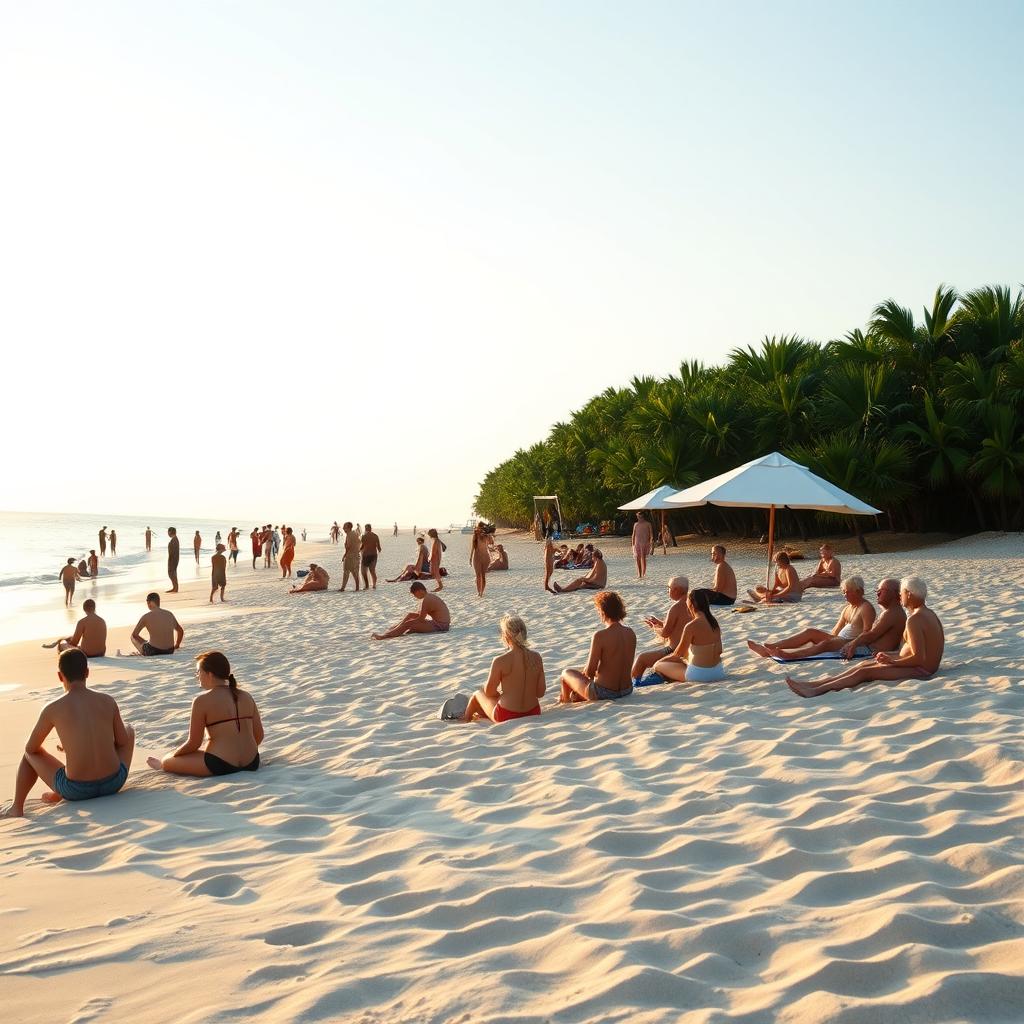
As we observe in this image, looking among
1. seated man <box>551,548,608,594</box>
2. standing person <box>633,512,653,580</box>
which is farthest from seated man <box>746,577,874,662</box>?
standing person <box>633,512,653,580</box>

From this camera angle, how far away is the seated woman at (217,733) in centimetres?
614

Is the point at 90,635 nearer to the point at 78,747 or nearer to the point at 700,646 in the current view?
the point at 78,747

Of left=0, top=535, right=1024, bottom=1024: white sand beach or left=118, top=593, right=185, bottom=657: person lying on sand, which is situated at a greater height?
left=118, top=593, right=185, bottom=657: person lying on sand

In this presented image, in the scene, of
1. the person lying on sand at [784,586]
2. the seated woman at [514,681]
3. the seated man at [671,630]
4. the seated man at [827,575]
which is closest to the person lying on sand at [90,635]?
the seated woman at [514,681]

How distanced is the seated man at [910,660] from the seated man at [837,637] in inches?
43.1

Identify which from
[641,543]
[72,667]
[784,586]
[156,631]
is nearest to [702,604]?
[72,667]

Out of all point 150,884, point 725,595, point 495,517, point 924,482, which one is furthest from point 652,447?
point 495,517

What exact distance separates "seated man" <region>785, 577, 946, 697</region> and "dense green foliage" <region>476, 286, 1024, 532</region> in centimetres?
1884

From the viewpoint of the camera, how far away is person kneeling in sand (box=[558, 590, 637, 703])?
7703 mm

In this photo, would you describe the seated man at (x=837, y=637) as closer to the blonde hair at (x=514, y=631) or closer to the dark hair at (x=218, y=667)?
the blonde hair at (x=514, y=631)

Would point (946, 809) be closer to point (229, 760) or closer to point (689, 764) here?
point (689, 764)

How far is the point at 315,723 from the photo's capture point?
7758mm

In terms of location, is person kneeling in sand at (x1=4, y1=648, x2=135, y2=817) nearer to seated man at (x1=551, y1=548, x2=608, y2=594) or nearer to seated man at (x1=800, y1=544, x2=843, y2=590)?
seated man at (x1=800, y1=544, x2=843, y2=590)

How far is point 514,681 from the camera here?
23.8 ft
